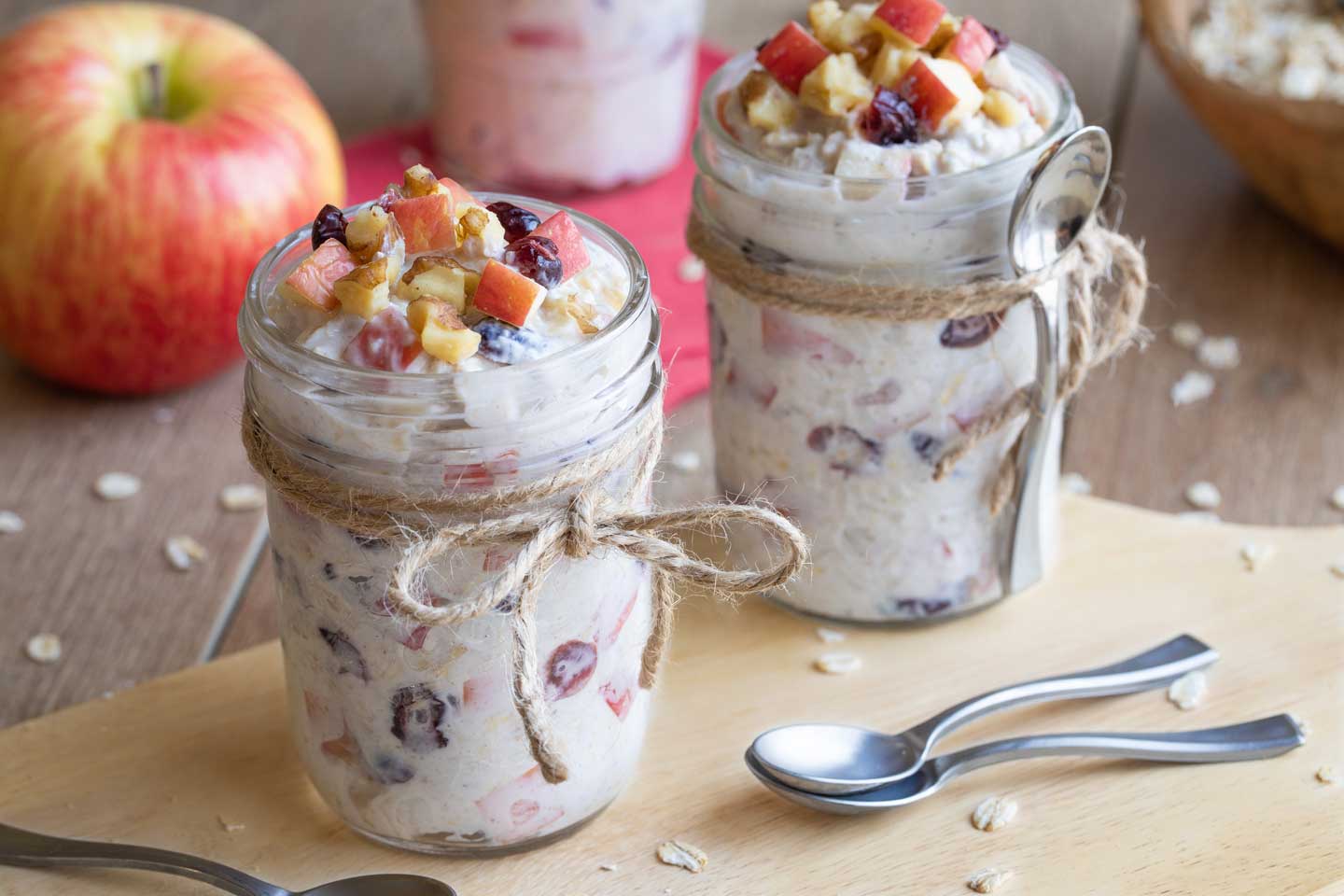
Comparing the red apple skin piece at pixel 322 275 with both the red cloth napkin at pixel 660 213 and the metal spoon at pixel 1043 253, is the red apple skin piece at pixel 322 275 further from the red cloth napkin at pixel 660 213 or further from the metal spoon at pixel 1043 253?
the red cloth napkin at pixel 660 213

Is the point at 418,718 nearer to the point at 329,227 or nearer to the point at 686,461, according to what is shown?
the point at 329,227

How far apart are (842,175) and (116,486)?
0.74 metres

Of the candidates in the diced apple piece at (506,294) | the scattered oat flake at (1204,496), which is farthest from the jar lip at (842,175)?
the scattered oat flake at (1204,496)

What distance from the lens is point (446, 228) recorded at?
0.82 metres

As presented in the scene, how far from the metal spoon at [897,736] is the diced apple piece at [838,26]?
43 centimetres

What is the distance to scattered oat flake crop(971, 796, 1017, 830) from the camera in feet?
3.03

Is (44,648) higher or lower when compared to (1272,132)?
lower

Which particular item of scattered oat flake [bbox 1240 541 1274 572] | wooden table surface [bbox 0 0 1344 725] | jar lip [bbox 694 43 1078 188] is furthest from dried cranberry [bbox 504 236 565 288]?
scattered oat flake [bbox 1240 541 1274 572]

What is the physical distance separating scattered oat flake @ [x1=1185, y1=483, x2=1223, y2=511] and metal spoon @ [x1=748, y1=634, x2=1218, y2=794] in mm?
287

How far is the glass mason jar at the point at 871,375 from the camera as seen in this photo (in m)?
0.94

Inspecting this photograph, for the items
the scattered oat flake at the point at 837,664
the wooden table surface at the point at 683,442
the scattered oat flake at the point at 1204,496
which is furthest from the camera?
the scattered oat flake at the point at 1204,496

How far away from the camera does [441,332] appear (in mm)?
749

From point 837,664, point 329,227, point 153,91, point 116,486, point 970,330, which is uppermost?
point 329,227

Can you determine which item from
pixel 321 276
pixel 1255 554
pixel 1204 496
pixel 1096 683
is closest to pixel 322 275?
pixel 321 276
